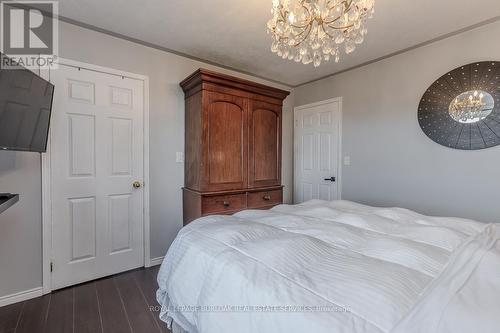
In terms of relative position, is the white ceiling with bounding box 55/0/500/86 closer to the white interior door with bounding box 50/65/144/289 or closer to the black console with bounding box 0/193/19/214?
the white interior door with bounding box 50/65/144/289

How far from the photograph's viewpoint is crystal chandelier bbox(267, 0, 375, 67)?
1445 mm

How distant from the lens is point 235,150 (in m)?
2.74

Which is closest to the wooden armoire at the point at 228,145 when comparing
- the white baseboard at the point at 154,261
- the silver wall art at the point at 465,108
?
the white baseboard at the point at 154,261

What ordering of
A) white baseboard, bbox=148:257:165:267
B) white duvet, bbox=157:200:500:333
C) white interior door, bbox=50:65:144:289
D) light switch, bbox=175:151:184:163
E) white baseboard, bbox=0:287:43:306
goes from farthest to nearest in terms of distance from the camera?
light switch, bbox=175:151:184:163 → white baseboard, bbox=148:257:165:267 → white interior door, bbox=50:65:144:289 → white baseboard, bbox=0:287:43:306 → white duvet, bbox=157:200:500:333

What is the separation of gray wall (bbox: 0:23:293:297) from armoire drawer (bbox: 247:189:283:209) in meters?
0.82

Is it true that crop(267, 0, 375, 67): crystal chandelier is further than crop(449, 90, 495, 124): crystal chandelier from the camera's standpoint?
No

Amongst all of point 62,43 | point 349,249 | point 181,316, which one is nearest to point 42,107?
point 62,43

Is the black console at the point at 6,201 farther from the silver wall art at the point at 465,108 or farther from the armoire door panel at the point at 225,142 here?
the silver wall art at the point at 465,108

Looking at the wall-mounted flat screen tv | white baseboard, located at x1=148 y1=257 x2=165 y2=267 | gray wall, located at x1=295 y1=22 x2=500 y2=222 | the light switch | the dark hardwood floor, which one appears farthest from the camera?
the light switch

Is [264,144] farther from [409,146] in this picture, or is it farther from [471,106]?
[471,106]

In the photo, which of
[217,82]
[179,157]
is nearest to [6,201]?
[179,157]

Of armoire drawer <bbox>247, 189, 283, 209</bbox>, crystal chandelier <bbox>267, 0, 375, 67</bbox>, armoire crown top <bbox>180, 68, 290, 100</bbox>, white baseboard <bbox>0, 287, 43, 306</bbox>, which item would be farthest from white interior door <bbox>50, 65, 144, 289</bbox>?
crystal chandelier <bbox>267, 0, 375, 67</bbox>

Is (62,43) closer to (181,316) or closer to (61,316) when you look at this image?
(61,316)

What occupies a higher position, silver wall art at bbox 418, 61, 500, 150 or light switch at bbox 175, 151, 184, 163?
silver wall art at bbox 418, 61, 500, 150
